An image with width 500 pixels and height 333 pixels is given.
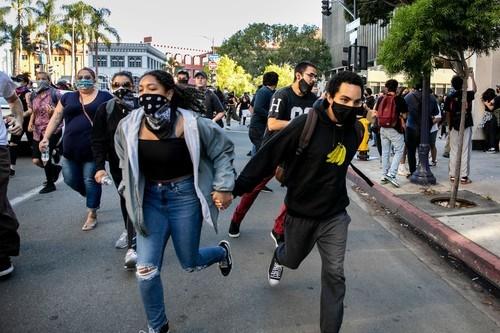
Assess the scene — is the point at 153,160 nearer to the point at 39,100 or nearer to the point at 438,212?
the point at 438,212

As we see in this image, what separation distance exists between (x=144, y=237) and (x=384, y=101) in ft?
21.4

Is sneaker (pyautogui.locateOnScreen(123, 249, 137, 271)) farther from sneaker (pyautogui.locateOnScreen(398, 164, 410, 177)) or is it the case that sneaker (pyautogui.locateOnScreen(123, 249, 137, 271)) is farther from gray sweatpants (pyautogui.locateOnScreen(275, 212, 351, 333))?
sneaker (pyautogui.locateOnScreen(398, 164, 410, 177))

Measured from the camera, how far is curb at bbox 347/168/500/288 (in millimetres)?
4809

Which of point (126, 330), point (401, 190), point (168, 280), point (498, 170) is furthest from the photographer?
point (498, 170)

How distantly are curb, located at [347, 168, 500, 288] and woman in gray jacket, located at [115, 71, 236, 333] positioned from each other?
293cm

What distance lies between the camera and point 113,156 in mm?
4969

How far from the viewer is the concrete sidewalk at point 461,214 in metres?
5.14

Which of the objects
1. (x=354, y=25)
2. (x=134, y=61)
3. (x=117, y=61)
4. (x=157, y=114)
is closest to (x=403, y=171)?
(x=354, y=25)

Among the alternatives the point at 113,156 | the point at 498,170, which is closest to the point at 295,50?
the point at 498,170

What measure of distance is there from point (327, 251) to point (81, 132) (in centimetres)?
334

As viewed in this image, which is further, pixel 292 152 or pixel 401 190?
pixel 401 190

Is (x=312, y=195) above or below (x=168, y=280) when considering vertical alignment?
above

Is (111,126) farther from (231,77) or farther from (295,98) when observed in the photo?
(231,77)

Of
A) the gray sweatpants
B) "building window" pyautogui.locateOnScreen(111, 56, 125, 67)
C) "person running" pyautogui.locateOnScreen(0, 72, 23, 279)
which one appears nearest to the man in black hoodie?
the gray sweatpants
